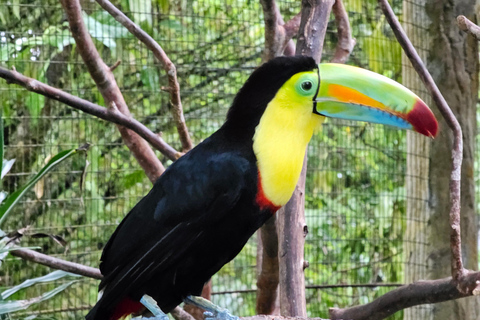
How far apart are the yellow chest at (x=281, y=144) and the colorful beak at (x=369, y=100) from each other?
0.05 metres

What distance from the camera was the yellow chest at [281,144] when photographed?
1.43 meters

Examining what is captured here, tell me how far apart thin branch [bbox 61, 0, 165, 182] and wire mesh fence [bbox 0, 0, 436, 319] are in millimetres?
678

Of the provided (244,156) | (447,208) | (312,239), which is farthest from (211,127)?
(244,156)

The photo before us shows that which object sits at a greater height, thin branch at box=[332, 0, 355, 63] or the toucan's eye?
thin branch at box=[332, 0, 355, 63]

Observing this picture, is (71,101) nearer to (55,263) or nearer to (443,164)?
(55,263)

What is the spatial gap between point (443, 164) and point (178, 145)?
137 cm

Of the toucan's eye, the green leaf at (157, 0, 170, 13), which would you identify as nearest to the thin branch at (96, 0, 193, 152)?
the toucan's eye

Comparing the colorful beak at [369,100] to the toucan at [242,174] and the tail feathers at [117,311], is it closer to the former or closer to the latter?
the toucan at [242,174]

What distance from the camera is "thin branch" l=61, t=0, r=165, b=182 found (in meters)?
1.94

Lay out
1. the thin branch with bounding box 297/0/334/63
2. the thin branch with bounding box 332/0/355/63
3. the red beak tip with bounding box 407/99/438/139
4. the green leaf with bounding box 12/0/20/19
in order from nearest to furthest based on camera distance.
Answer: the red beak tip with bounding box 407/99/438/139
the thin branch with bounding box 297/0/334/63
the thin branch with bounding box 332/0/355/63
the green leaf with bounding box 12/0/20/19

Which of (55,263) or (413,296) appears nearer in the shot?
(413,296)

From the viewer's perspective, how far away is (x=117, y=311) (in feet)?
5.21

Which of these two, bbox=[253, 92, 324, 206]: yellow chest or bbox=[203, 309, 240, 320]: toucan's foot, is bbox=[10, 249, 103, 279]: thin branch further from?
bbox=[253, 92, 324, 206]: yellow chest

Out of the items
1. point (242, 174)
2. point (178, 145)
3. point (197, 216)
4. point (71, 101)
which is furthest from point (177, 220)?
point (178, 145)
